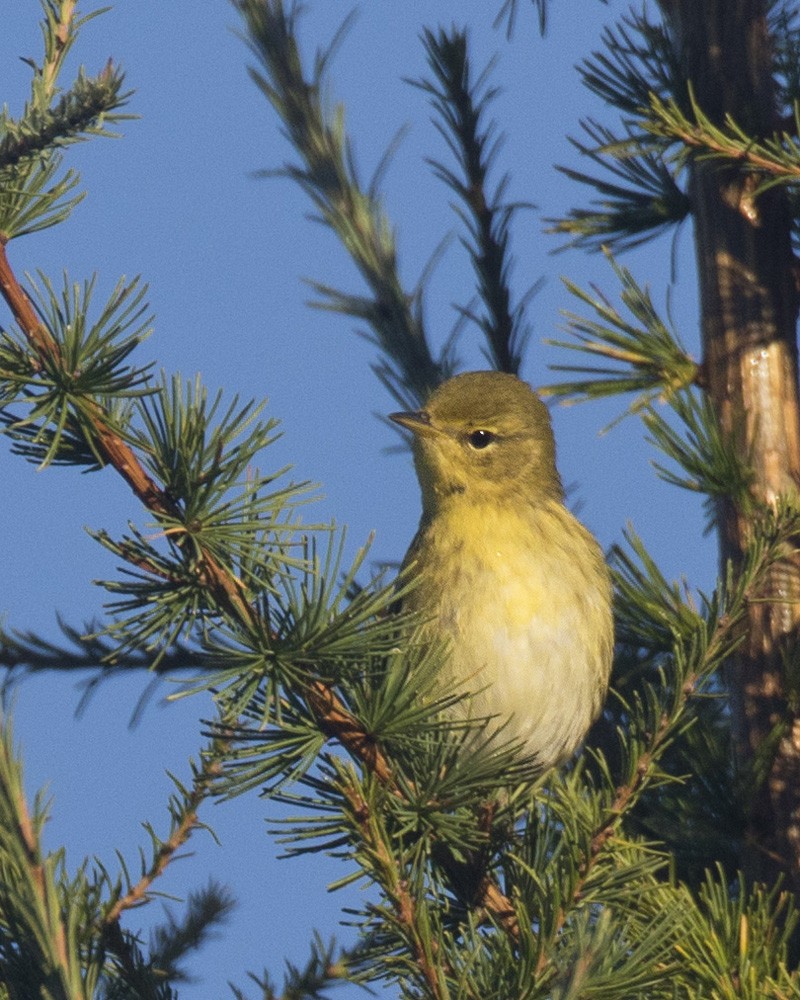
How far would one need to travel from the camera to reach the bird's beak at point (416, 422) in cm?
473

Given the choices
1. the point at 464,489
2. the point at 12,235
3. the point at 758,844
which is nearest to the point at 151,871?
the point at 12,235

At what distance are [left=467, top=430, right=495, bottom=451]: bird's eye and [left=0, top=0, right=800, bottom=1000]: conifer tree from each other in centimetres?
53

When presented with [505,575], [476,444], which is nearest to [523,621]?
[505,575]

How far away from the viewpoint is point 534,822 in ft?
9.91

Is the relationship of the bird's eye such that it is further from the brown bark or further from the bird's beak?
the brown bark

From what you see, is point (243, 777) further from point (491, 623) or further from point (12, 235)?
point (491, 623)

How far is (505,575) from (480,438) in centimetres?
78

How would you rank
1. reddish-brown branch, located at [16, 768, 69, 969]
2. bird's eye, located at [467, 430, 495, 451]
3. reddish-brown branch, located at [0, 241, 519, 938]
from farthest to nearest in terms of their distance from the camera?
bird's eye, located at [467, 430, 495, 451] → reddish-brown branch, located at [0, 241, 519, 938] → reddish-brown branch, located at [16, 768, 69, 969]

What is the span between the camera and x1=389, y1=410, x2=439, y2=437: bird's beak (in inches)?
186

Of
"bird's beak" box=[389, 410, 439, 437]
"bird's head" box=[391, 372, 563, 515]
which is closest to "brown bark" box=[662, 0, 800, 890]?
"bird's head" box=[391, 372, 563, 515]

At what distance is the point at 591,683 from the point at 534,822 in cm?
156

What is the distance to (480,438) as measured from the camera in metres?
5.17

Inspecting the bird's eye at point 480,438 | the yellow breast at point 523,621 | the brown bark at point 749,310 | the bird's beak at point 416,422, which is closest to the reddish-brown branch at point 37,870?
the brown bark at point 749,310

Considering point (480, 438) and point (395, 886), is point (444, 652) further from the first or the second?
point (480, 438)
